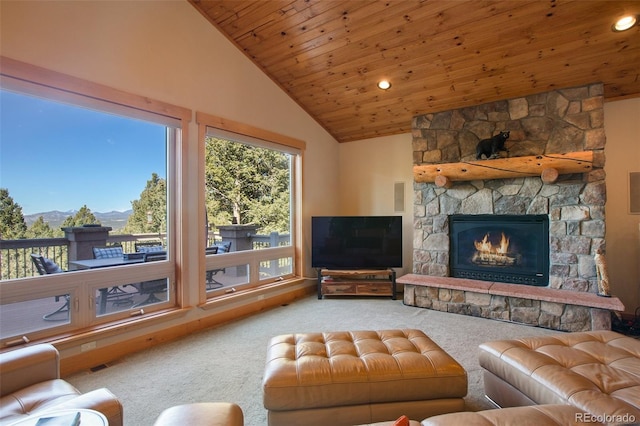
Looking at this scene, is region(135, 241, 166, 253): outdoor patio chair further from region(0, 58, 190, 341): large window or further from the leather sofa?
the leather sofa

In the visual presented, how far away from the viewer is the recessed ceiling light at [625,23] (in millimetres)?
2580

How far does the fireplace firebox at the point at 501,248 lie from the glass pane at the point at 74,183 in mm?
3692

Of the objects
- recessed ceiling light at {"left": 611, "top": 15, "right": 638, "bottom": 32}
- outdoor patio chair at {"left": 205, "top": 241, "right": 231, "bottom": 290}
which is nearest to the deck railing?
outdoor patio chair at {"left": 205, "top": 241, "right": 231, "bottom": 290}

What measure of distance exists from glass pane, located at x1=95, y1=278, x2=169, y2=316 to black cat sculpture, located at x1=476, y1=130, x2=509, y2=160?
13.1 feet

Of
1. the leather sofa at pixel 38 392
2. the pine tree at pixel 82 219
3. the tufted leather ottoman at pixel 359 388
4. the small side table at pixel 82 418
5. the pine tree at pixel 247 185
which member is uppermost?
the pine tree at pixel 247 185

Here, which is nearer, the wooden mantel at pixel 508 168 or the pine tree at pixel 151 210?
the pine tree at pixel 151 210

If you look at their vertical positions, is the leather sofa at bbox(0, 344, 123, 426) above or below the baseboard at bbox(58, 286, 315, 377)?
above

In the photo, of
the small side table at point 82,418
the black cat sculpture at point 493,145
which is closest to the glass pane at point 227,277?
the small side table at point 82,418

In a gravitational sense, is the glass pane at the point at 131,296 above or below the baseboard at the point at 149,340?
above

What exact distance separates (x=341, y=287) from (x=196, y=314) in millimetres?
2059

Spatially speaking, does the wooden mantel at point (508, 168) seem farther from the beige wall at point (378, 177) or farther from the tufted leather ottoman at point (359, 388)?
the tufted leather ottoman at point (359, 388)

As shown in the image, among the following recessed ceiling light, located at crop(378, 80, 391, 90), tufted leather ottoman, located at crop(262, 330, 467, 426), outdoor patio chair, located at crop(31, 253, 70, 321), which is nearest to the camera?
tufted leather ottoman, located at crop(262, 330, 467, 426)

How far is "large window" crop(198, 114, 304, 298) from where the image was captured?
11.5 ft

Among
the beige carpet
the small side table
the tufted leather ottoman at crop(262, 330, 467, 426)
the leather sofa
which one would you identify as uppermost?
the small side table
